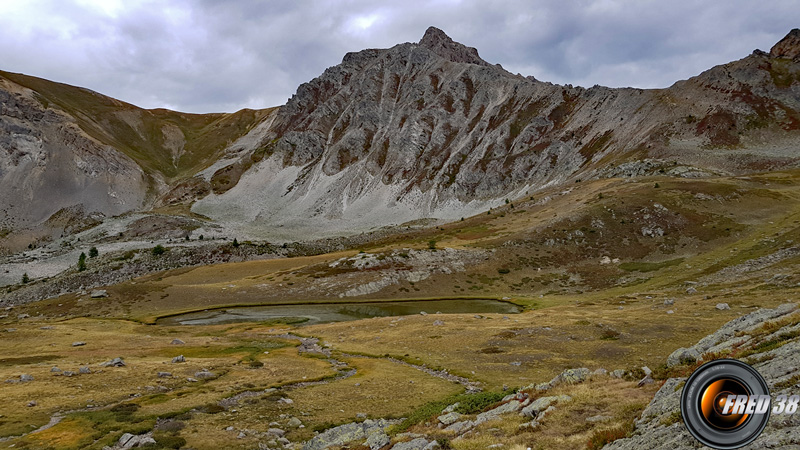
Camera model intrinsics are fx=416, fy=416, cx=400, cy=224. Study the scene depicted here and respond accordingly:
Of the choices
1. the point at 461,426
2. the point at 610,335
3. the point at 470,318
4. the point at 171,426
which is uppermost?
the point at 461,426

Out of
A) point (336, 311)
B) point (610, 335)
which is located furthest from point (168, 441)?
point (336, 311)

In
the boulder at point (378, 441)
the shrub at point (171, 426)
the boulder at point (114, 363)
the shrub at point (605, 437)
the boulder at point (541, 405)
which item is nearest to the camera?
the shrub at point (605, 437)

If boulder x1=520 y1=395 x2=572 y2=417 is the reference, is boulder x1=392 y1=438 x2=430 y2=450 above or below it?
below

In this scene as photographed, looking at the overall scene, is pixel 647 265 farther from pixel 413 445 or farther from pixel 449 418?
pixel 413 445

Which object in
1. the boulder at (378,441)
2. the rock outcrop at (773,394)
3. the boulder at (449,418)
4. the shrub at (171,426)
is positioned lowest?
the shrub at (171,426)

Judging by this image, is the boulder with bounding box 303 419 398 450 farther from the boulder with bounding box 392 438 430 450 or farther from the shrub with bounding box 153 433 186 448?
the shrub with bounding box 153 433 186 448

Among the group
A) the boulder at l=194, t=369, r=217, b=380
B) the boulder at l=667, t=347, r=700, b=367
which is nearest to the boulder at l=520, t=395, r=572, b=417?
the boulder at l=667, t=347, r=700, b=367

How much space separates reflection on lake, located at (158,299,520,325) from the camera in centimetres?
8081

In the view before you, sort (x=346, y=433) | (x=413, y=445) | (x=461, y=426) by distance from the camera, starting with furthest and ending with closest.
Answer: (x=346, y=433) < (x=461, y=426) < (x=413, y=445)

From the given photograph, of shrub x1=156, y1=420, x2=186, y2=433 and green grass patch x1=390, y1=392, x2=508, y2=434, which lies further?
shrub x1=156, y1=420, x2=186, y2=433

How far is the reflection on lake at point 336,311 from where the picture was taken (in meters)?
80.8

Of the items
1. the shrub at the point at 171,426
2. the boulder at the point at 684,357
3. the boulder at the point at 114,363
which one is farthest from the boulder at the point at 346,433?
the boulder at the point at 114,363

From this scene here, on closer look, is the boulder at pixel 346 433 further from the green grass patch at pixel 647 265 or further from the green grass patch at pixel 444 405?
the green grass patch at pixel 647 265

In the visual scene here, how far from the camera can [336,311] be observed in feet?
283
